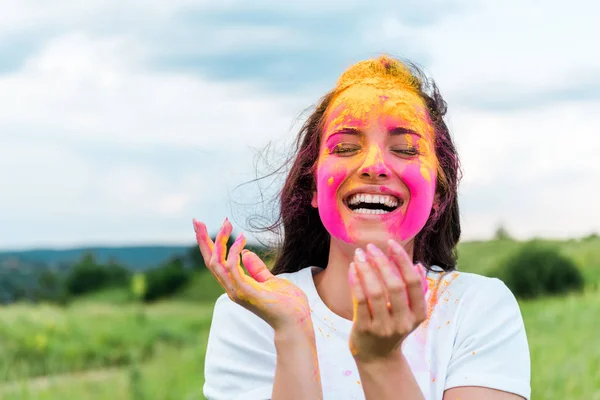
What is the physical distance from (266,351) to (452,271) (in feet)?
2.75

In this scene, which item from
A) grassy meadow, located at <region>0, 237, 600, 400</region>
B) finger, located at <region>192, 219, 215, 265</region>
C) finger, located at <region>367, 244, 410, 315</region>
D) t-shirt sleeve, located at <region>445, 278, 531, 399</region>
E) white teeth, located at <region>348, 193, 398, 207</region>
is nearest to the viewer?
finger, located at <region>367, 244, 410, 315</region>

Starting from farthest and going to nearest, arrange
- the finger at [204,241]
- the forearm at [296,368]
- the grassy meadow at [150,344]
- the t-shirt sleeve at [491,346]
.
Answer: the grassy meadow at [150,344]
the t-shirt sleeve at [491,346]
the finger at [204,241]
the forearm at [296,368]

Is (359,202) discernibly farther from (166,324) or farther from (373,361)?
(166,324)

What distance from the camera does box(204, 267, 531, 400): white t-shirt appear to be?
2.54 m

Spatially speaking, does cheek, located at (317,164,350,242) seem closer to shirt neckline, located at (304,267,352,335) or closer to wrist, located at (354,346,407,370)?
shirt neckline, located at (304,267,352,335)

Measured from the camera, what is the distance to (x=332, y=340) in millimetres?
2629

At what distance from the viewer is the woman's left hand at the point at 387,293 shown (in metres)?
1.91

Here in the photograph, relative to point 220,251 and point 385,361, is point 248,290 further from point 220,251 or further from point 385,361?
point 385,361

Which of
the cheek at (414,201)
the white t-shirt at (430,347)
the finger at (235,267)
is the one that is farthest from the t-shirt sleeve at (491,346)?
the finger at (235,267)

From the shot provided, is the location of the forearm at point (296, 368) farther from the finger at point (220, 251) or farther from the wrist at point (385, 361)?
the finger at point (220, 251)

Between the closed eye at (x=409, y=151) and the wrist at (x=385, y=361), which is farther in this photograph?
the closed eye at (x=409, y=151)

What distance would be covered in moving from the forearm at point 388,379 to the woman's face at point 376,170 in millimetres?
575

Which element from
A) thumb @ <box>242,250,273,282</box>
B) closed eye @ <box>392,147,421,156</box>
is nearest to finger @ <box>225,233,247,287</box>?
thumb @ <box>242,250,273,282</box>

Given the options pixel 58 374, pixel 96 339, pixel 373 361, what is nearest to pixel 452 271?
pixel 373 361
